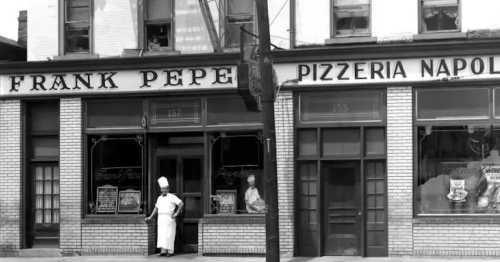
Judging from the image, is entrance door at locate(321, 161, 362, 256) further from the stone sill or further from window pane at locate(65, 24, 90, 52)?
window pane at locate(65, 24, 90, 52)

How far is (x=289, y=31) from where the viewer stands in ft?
54.6

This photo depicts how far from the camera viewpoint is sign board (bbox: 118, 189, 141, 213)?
57.3ft

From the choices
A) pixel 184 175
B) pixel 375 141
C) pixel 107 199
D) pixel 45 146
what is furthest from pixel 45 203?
pixel 375 141

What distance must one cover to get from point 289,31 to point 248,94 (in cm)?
337

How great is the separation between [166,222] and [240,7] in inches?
193

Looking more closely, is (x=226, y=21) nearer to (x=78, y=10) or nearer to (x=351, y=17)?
(x=351, y=17)

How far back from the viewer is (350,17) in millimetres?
16656

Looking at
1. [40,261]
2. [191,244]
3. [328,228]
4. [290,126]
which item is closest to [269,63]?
[290,126]

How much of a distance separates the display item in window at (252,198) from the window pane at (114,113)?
111 inches

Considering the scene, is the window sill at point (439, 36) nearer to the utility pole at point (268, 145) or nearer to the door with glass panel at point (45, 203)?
the utility pole at point (268, 145)

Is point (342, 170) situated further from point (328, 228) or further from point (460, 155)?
point (460, 155)

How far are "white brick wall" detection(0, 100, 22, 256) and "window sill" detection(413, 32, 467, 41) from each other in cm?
889

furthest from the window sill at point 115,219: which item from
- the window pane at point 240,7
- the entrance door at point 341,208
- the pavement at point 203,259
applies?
the window pane at point 240,7

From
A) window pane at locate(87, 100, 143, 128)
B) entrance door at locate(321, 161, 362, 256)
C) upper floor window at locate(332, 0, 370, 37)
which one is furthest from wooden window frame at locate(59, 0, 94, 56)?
entrance door at locate(321, 161, 362, 256)
